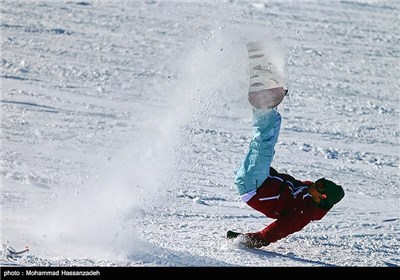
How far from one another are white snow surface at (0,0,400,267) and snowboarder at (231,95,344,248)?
153 millimetres

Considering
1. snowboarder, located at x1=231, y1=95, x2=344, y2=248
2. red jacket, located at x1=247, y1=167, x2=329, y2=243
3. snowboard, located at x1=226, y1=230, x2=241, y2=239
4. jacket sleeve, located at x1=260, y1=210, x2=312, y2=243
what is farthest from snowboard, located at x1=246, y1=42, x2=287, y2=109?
snowboard, located at x1=226, y1=230, x2=241, y2=239

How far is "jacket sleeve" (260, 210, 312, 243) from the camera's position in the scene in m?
5.45

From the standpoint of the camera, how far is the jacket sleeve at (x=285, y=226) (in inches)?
215

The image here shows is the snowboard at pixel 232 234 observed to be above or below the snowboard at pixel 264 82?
below

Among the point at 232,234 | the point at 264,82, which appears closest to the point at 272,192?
the point at 232,234

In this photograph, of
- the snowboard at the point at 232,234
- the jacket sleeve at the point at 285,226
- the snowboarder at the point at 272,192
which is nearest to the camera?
the snowboarder at the point at 272,192

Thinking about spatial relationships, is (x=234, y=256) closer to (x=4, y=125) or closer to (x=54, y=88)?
(x=4, y=125)

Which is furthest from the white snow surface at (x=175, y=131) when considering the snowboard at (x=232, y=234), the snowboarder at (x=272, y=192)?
the snowboarder at (x=272, y=192)

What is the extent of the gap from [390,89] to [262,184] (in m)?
7.04

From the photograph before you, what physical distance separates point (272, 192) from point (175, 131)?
2.62m

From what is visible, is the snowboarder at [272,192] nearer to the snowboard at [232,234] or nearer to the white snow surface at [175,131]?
the snowboard at [232,234]

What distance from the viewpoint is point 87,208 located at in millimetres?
6281

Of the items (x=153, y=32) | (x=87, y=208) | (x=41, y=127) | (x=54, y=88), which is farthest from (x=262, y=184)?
(x=153, y=32)

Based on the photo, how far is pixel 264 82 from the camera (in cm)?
542
